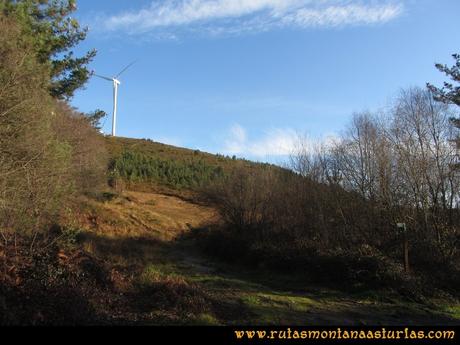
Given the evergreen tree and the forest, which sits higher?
the evergreen tree

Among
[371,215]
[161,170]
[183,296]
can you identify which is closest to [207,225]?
[371,215]

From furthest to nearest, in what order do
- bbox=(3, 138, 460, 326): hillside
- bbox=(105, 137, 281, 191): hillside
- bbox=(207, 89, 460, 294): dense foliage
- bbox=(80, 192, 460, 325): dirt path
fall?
bbox=(105, 137, 281, 191): hillside → bbox=(207, 89, 460, 294): dense foliage → bbox=(80, 192, 460, 325): dirt path → bbox=(3, 138, 460, 326): hillside

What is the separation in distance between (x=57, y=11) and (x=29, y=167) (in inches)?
488

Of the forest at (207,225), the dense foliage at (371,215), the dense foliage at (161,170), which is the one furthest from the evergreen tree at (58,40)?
the dense foliage at (161,170)

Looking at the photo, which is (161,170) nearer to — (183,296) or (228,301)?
(228,301)

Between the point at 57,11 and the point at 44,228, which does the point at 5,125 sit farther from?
the point at 57,11

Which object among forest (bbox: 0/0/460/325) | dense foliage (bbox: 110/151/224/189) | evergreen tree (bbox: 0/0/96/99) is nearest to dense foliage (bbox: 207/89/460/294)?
forest (bbox: 0/0/460/325)

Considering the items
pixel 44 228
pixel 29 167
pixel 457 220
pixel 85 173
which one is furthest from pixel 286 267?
pixel 85 173

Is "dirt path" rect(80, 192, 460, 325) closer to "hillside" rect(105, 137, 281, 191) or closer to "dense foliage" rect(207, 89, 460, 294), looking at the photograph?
"dense foliage" rect(207, 89, 460, 294)

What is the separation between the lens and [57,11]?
22.6m

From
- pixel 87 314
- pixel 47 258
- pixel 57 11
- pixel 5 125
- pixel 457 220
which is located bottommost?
pixel 87 314

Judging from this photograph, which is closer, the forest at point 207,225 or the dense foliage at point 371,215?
the forest at point 207,225

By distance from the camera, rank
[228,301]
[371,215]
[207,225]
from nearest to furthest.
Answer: [228,301] → [371,215] → [207,225]

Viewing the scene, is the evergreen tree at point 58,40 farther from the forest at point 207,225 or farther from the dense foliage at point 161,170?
the dense foliage at point 161,170
